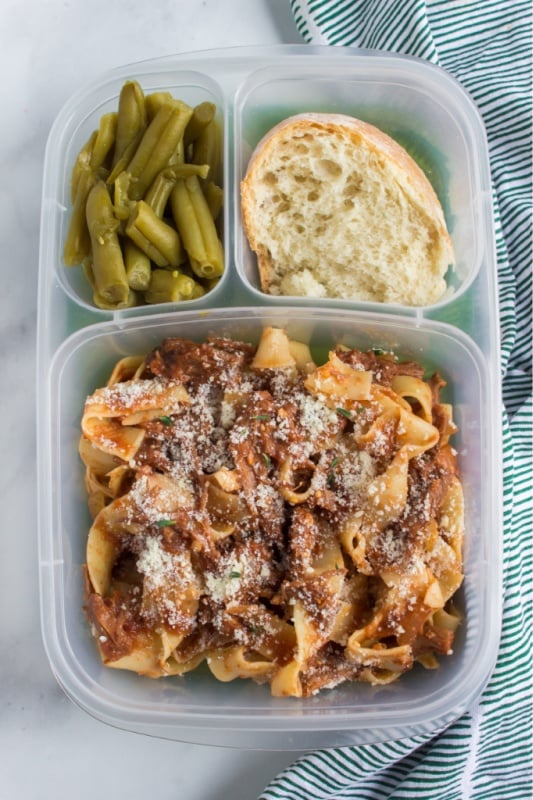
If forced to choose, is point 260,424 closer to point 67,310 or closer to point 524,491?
point 67,310

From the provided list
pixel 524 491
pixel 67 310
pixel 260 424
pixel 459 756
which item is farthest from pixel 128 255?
pixel 459 756

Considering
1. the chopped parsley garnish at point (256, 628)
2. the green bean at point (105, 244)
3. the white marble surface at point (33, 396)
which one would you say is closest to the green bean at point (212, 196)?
the green bean at point (105, 244)

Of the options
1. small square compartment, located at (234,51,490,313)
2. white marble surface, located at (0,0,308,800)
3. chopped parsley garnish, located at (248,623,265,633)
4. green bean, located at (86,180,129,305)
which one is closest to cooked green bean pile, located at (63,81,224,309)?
green bean, located at (86,180,129,305)

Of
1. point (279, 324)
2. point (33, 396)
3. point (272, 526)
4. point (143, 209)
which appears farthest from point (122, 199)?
point (272, 526)

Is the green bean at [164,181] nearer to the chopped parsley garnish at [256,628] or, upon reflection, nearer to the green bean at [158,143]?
the green bean at [158,143]

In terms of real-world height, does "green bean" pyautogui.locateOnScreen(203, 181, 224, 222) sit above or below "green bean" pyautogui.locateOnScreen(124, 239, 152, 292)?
above

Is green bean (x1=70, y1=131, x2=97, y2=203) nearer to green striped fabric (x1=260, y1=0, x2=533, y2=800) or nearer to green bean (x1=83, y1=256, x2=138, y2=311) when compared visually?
green bean (x1=83, y1=256, x2=138, y2=311)
